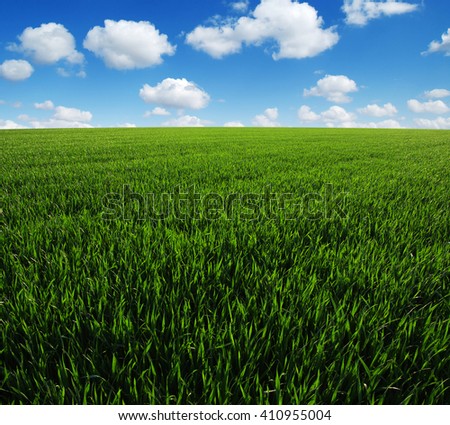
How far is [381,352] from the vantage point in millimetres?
1167

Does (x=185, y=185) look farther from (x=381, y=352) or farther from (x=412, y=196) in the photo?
(x=381, y=352)

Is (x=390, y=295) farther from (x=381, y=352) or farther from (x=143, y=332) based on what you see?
(x=143, y=332)

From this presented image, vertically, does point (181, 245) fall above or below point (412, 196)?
below

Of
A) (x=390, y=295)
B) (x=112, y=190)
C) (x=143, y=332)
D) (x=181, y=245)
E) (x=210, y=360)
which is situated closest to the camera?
(x=210, y=360)

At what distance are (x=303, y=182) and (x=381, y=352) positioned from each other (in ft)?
12.6

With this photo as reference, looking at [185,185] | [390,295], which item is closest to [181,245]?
[390,295]

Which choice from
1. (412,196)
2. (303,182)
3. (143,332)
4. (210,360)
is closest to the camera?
(210,360)
